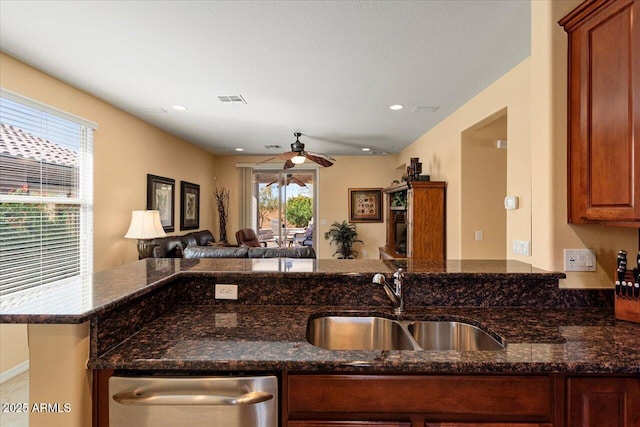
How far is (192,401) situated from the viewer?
104 cm

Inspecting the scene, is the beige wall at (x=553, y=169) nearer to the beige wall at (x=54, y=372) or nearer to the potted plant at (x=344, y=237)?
the beige wall at (x=54, y=372)

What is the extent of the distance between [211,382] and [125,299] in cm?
45

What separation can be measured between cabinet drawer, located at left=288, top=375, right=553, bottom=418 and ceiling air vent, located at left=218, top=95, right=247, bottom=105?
123 inches

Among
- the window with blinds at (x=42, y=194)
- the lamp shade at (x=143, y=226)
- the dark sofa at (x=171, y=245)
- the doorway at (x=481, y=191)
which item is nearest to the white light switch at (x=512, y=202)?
the doorway at (x=481, y=191)

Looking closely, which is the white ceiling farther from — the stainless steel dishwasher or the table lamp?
the stainless steel dishwasher

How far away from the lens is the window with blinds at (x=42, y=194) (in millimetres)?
2645

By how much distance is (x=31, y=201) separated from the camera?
2.84 m

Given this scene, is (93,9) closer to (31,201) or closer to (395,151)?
(31,201)

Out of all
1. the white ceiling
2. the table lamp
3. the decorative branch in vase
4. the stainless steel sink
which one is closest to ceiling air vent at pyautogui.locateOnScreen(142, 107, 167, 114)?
the white ceiling

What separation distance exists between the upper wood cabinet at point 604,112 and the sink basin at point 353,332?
1.05 meters

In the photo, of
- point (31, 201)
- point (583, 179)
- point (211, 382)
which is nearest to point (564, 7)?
point (583, 179)

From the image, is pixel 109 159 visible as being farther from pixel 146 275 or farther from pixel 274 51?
pixel 146 275

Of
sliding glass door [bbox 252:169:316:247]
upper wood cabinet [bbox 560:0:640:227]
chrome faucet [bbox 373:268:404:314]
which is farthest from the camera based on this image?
sliding glass door [bbox 252:169:316:247]

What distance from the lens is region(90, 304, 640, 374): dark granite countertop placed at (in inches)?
41.3
